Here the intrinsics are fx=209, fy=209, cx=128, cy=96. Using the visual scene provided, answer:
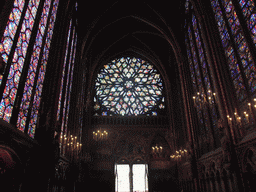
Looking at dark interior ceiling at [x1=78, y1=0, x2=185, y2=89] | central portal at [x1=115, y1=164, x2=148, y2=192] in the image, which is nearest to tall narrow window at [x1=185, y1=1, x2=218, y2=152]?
dark interior ceiling at [x1=78, y1=0, x2=185, y2=89]

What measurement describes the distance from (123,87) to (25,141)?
14319 millimetres

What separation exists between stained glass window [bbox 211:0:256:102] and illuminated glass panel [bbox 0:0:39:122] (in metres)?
8.01

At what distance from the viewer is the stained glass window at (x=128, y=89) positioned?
19.5 m

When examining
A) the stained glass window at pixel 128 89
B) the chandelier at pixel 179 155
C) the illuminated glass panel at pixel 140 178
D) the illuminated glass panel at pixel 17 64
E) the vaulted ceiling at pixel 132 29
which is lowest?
the illuminated glass panel at pixel 140 178

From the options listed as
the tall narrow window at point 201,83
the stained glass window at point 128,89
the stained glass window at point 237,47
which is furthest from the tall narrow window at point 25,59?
the stained glass window at point 128,89

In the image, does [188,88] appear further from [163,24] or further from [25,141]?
[25,141]

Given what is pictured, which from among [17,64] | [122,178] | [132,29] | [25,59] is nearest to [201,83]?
[25,59]

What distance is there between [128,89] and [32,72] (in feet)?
42.9

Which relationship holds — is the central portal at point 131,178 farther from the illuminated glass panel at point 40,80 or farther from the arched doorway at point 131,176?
the illuminated glass panel at point 40,80

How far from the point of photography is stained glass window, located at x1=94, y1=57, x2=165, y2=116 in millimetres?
19469

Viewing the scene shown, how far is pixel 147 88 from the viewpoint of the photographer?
20562 millimetres

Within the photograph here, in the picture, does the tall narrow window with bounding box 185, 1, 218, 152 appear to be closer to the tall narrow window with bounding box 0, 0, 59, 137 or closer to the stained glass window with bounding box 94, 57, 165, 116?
the stained glass window with bounding box 94, 57, 165, 116

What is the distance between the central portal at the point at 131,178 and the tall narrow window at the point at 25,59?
11.4 meters

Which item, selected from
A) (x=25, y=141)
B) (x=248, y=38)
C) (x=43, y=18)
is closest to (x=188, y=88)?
(x=248, y=38)
